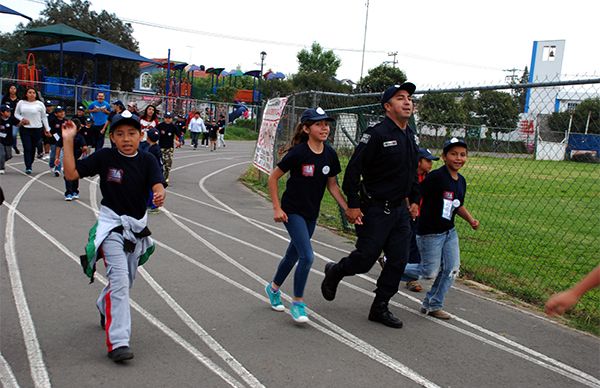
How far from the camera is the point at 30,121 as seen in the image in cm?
1371

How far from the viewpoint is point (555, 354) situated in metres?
4.91

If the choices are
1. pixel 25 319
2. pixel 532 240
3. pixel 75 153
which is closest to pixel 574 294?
pixel 25 319

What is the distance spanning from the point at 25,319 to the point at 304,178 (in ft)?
8.46

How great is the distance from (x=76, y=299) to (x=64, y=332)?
34.6 inches

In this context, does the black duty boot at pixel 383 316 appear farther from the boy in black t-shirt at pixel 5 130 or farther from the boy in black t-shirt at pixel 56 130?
the boy in black t-shirt at pixel 5 130

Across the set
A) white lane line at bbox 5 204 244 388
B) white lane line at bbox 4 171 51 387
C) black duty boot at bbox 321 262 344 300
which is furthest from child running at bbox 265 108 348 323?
white lane line at bbox 4 171 51 387

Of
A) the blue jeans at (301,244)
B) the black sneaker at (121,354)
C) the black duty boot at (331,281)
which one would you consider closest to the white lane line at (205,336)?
the black sneaker at (121,354)

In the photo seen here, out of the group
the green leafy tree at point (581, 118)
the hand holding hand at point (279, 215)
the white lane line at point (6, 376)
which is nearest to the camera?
the white lane line at point (6, 376)

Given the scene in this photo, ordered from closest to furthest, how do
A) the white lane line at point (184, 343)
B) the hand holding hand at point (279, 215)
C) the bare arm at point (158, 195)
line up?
the white lane line at point (184, 343), the bare arm at point (158, 195), the hand holding hand at point (279, 215)

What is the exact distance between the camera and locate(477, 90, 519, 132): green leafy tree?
308 inches

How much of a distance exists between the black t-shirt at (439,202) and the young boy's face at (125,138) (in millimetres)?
2721

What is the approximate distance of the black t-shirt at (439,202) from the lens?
5484 millimetres

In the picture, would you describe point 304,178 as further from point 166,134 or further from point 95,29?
point 95,29

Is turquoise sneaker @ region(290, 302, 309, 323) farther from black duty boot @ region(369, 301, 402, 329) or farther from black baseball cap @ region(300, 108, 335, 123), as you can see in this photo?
black baseball cap @ region(300, 108, 335, 123)
